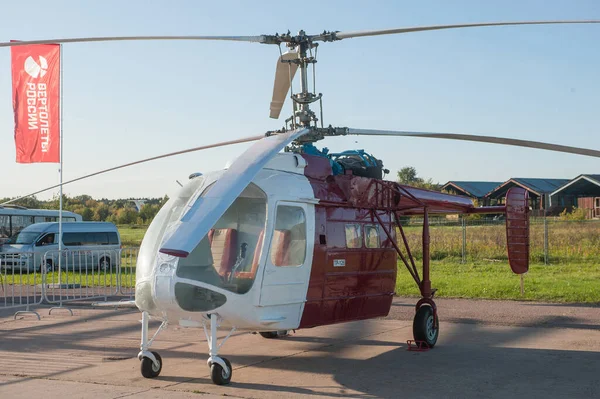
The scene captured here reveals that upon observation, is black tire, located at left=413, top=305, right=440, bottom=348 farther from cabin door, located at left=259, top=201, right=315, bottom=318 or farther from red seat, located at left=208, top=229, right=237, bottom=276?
red seat, located at left=208, top=229, right=237, bottom=276

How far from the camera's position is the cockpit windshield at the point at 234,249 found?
849 cm

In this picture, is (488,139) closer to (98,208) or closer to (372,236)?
(372,236)

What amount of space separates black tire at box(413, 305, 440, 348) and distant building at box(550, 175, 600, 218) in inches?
1980

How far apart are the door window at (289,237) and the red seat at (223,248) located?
0.51m

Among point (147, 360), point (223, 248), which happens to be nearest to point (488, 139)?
point (223, 248)

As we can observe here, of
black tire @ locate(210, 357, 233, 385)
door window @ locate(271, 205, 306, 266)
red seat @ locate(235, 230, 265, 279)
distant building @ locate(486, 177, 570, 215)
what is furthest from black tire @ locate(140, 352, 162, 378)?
distant building @ locate(486, 177, 570, 215)

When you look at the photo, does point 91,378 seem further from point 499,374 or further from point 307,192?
point 499,374

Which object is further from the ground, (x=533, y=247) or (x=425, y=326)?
(x=533, y=247)

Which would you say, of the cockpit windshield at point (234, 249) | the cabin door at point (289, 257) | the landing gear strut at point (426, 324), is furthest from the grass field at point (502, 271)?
the cockpit windshield at point (234, 249)

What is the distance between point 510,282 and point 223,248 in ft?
38.4

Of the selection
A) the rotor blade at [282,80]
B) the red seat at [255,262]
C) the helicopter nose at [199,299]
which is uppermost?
the rotor blade at [282,80]

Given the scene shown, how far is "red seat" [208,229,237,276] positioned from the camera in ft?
28.7

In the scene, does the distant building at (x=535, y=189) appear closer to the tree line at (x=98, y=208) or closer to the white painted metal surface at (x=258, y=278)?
the tree line at (x=98, y=208)

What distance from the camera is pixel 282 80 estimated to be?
10.1 meters
